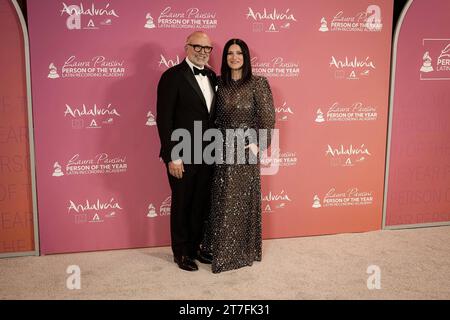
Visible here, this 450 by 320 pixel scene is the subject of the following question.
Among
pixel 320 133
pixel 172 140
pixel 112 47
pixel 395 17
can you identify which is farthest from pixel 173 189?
pixel 395 17

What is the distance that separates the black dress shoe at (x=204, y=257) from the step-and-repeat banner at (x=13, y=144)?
50.2 inches

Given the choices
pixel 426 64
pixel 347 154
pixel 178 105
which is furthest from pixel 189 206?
pixel 426 64

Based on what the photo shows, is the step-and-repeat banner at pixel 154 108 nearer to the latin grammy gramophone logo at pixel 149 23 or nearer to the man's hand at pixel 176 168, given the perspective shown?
the latin grammy gramophone logo at pixel 149 23

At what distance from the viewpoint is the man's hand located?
2.85 metres

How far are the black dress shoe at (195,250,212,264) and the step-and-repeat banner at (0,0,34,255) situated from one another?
1274mm

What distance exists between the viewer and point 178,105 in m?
2.88

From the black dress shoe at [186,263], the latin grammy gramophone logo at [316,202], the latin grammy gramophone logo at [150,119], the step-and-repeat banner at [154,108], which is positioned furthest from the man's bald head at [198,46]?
the latin grammy gramophone logo at [316,202]

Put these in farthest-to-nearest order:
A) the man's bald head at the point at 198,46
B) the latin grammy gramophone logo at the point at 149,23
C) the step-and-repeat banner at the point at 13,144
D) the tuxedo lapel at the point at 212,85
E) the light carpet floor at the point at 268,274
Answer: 1. the latin grammy gramophone logo at the point at 149,23
2. the step-and-repeat banner at the point at 13,144
3. the tuxedo lapel at the point at 212,85
4. the man's bald head at the point at 198,46
5. the light carpet floor at the point at 268,274

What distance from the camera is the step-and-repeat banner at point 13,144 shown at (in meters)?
3.05

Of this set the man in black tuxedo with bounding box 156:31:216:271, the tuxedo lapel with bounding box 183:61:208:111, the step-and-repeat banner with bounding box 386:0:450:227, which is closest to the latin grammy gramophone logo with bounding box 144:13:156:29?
the man in black tuxedo with bounding box 156:31:216:271

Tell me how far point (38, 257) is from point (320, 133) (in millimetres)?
2401

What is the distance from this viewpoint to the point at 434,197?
3.92m

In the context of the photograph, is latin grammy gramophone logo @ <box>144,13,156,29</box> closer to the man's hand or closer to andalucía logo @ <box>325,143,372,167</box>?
the man's hand

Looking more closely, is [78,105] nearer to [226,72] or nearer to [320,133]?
[226,72]
